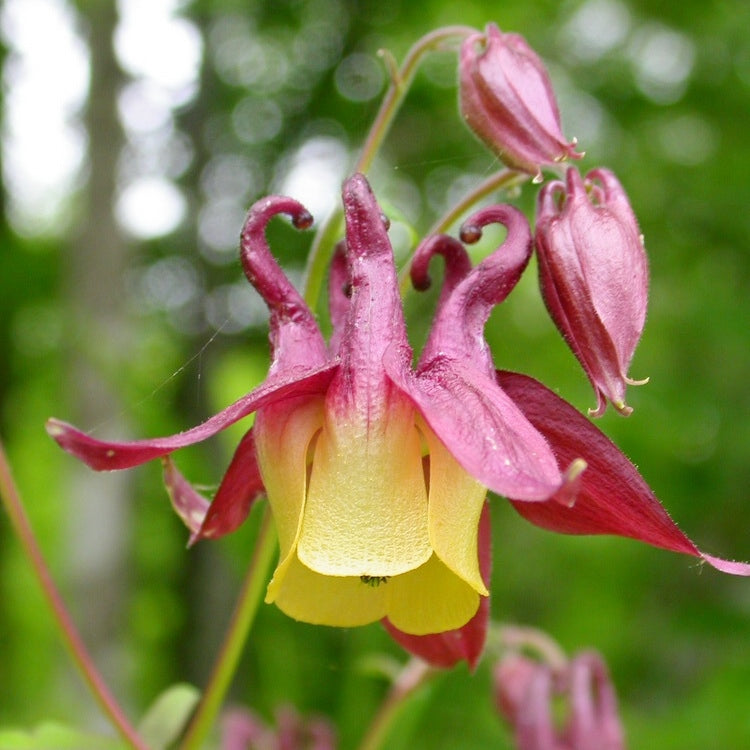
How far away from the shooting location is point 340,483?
0.97 meters

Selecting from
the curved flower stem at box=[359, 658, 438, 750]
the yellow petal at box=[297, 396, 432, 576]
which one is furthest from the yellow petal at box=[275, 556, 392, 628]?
the curved flower stem at box=[359, 658, 438, 750]

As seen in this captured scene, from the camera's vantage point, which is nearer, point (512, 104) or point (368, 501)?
point (368, 501)

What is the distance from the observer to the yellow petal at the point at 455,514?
3.14 ft

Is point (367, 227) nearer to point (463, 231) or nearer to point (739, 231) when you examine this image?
point (463, 231)

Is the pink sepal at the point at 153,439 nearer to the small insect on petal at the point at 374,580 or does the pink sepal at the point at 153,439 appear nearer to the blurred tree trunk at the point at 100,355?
the small insect on petal at the point at 374,580

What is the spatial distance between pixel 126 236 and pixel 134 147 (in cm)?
255

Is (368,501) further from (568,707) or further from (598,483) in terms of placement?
(568,707)

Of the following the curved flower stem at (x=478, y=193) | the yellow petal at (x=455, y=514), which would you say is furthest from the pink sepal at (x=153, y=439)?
the curved flower stem at (x=478, y=193)

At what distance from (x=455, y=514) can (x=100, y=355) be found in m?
3.96

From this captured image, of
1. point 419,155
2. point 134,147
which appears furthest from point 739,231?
point 134,147

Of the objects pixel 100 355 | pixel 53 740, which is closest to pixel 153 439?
pixel 53 740

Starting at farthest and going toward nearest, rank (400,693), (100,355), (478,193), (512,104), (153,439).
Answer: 1. (100,355)
2. (400,693)
3. (478,193)
4. (512,104)
5. (153,439)

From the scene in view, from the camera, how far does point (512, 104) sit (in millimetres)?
1353

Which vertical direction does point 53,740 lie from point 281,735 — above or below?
above
